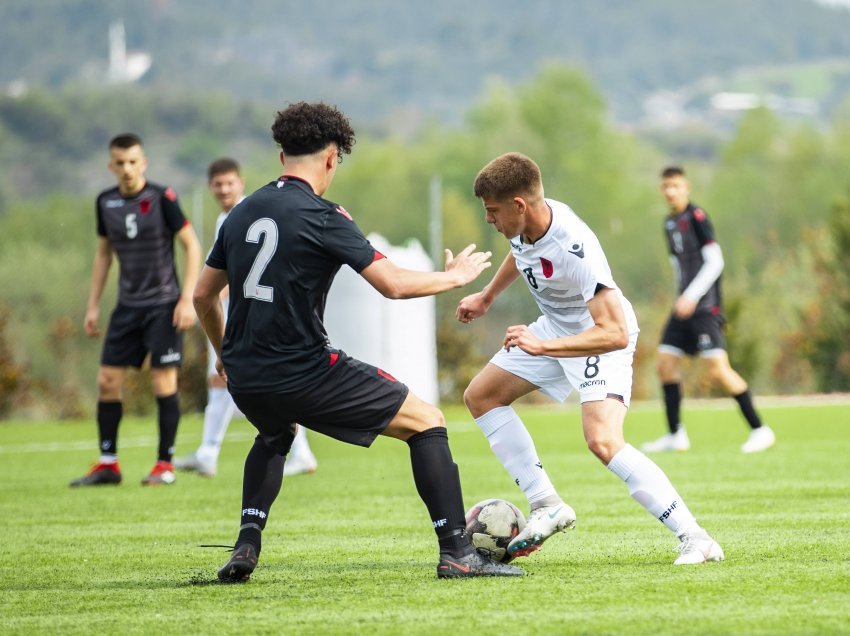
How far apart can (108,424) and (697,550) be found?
5507mm

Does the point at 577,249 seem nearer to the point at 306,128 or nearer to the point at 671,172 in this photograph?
the point at 306,128

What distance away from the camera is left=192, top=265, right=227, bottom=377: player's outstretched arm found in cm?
555

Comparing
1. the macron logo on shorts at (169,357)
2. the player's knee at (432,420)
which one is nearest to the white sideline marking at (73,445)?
the macron logo on shorts at (169,357)

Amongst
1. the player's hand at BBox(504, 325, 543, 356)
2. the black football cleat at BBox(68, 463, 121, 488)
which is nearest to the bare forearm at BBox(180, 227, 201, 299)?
the black football cleat at BBox(68, 463, 121, 488)

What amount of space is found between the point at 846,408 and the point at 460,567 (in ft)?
41.7

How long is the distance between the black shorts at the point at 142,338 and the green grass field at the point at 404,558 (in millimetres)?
966

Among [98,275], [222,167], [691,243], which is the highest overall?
[222,167]

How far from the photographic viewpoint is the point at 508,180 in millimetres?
5609

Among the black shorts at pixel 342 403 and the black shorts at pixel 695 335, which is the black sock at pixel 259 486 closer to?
the black shorts at pixel 342 403

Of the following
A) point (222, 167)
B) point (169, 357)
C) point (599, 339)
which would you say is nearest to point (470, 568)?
point (599, 339)

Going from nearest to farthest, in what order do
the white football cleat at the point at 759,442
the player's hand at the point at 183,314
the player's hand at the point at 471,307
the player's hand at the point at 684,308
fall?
the player's hand at the point at 471,307
the player's hand at the point at 183,314
the player's hand at the point at 684,308
the white football cleat at the point at 759,442

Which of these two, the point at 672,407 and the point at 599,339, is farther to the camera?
the point at 672,407

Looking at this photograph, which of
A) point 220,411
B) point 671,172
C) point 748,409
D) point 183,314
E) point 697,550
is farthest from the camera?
point 671,172

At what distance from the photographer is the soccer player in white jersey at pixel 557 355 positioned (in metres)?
5.56
